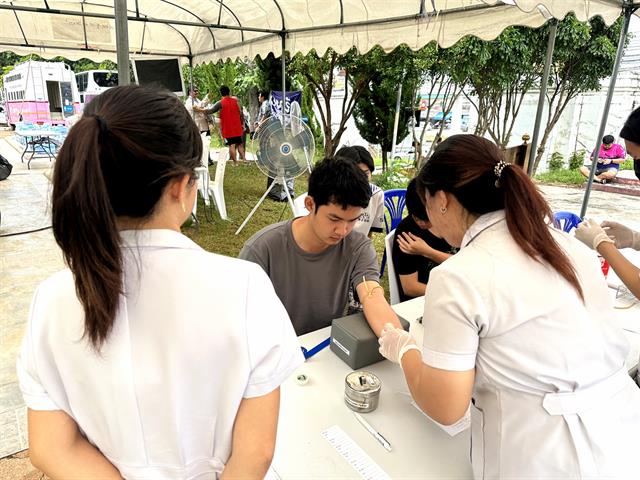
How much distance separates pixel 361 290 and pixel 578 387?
873 mm

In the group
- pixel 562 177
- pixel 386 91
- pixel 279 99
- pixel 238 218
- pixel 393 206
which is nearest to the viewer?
pixel 393 206

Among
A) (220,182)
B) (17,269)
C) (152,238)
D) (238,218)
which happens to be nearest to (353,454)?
(152,238)

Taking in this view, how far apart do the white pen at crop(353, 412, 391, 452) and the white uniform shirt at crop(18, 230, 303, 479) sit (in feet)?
1.69

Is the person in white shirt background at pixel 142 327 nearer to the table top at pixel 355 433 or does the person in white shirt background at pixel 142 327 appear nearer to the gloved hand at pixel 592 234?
the table top at pixel 355 433

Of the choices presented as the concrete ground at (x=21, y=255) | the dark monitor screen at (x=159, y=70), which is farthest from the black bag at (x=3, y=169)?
the dark monitor screen at (x=159, y=70)

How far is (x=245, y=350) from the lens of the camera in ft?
2.16

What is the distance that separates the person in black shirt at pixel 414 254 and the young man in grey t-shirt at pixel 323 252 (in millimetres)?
383

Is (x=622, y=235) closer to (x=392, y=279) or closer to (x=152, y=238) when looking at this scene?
(x=392, y=279)

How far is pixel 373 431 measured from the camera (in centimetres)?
111

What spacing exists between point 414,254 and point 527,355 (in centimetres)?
133

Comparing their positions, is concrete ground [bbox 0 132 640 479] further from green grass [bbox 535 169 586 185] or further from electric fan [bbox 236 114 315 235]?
electric fan [bbox 236 114 315 235]

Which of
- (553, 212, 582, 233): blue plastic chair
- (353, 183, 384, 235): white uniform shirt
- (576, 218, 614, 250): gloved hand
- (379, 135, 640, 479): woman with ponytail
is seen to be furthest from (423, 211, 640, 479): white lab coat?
(553, 212, 582, 233): blue plastic chair

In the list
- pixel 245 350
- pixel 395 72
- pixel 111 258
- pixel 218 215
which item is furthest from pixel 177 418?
pixel 395 72

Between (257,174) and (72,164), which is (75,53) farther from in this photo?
(72,164)
